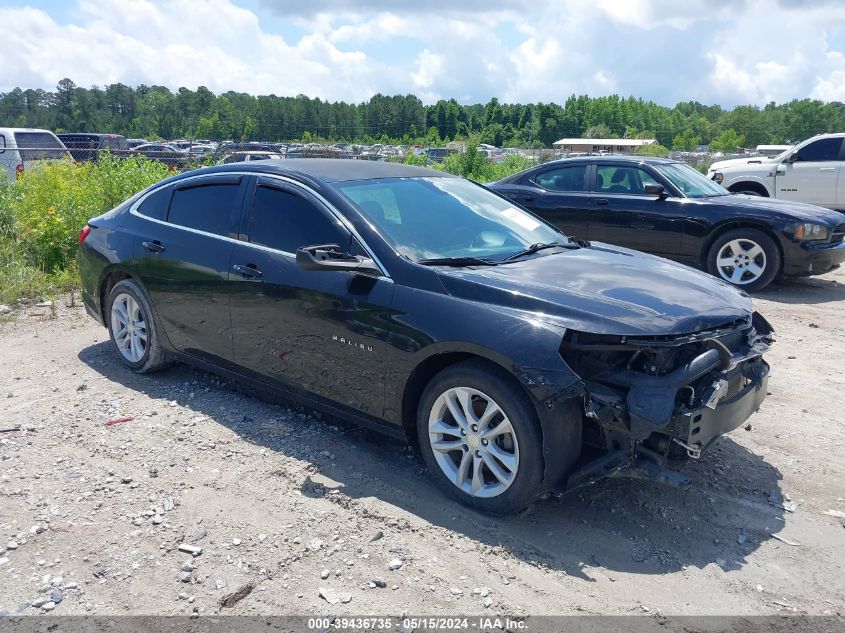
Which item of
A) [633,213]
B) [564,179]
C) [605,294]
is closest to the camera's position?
[605,294]

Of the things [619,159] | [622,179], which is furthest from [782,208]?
[619,159]

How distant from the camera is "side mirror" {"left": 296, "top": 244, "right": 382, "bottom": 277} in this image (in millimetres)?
3941

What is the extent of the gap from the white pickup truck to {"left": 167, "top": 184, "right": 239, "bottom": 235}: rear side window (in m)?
10.5

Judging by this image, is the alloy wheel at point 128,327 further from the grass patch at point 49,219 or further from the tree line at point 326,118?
the tree line at point 326,118

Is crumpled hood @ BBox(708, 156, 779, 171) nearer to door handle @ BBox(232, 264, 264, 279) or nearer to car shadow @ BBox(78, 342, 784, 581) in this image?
car shadow @ BBox(78, 342, 784, 581)

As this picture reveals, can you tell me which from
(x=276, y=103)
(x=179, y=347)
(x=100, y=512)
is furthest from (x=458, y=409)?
(x=276, y=103)

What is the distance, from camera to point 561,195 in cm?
1011

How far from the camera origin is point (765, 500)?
3.98 metres

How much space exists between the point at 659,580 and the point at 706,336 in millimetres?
1191

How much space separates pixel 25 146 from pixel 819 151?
18.0 meters

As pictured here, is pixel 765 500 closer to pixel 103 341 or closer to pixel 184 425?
pixel 184 425

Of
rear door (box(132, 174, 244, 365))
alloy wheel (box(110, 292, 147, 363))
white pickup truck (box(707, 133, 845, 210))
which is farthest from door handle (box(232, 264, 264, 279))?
white pickup truck (box(707, 133, 845, 210))

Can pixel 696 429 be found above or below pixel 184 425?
above

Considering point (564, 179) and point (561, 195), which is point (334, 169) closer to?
point (561, 195)
